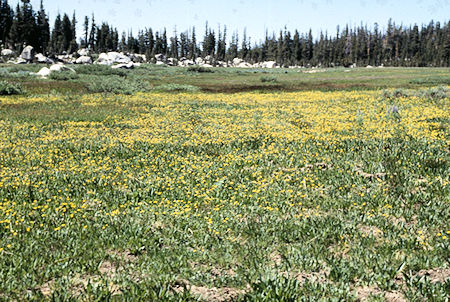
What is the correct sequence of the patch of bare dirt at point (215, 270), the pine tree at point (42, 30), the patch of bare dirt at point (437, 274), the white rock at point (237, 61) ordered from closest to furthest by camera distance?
the patch of bare dirt at point (437, 274) → the patch of bare dirt at point (215, 270) → the pine tree at point (42, 30) → the white rock at point (237, 61)

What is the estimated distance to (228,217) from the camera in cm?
688

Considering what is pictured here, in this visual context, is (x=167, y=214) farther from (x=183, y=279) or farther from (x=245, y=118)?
(x=245, y=118)

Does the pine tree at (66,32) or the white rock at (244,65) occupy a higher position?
the pine tree at (66,32)

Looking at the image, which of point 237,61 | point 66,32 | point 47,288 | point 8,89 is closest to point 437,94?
point 47,288

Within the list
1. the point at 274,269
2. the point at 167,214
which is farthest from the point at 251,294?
the point at 167,214

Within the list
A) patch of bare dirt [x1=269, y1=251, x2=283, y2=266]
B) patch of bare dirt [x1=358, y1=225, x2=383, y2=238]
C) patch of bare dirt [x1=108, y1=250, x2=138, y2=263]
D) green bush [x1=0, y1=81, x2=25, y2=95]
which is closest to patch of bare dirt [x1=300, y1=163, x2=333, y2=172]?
patch of bare dirt [x1=358, y1=225, x2=383, y2=238]

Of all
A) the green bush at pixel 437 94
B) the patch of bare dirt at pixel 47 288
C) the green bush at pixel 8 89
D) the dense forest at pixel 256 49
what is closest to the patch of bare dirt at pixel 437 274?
the patch of bare dirt at pixel 47 288

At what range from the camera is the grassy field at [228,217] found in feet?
15.4

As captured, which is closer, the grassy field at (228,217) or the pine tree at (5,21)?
the grassy field at (228,217)

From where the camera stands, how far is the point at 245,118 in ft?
65.5

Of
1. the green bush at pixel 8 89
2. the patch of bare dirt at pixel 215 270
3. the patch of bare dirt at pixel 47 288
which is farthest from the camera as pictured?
the green bush at pixel 8 89

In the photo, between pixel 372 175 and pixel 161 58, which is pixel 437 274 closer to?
pixel 372 175

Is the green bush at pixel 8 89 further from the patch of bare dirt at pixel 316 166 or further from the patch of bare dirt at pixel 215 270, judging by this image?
the patch of bare dirt at pixel 215 270

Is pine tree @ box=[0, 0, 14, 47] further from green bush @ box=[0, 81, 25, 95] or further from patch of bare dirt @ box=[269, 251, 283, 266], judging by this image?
patch of bare dirt @ box=[269, 251, 283, 266]
